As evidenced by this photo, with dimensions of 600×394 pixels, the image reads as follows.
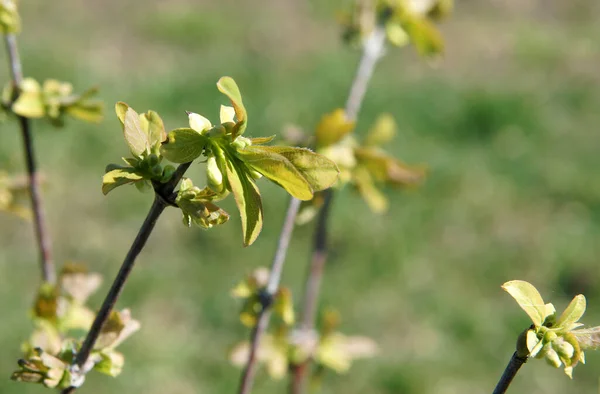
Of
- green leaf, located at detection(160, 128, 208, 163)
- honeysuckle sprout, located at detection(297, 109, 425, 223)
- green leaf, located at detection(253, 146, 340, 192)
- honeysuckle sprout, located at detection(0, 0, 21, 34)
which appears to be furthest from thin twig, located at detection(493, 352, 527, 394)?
honeysuckle sprout, located at detection(0, 0, 21, 34)

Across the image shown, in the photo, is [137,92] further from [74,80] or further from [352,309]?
[352,309]

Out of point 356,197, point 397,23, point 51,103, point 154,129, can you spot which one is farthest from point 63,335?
point 356,197

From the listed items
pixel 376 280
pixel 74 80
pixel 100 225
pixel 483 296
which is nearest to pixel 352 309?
pixel 376 280

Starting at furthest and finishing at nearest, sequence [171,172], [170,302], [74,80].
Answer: [74,80] < [170,302] < [171,172]

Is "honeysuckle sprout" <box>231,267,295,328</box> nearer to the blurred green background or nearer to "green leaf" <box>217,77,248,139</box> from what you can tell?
"green leaf" <box>217,77,248,139</box>

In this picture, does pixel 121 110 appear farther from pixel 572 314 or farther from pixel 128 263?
pixel 572 314

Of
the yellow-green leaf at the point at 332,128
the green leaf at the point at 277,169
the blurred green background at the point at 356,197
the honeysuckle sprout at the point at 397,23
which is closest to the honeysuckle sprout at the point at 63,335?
the green leaf at the point at 277,169

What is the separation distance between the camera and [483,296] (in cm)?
363

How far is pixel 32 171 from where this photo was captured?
3.80 ft

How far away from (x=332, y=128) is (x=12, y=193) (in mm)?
581

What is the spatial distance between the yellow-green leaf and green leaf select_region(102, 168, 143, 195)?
488 millimetres

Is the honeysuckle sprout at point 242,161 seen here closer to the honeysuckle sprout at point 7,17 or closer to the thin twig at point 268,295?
the thin twig at point 268,295

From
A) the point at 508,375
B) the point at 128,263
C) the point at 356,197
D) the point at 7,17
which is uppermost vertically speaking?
the point at 356,197

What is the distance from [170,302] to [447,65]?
9.69 ft
